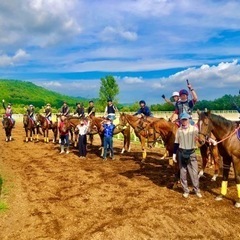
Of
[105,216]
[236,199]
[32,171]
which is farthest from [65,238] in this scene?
[32,171]

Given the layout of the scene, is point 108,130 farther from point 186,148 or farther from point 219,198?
point 219,198

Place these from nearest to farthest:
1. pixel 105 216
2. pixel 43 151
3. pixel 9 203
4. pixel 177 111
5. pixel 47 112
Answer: pixel 105 216, pixel 9 203, pixel 177 111, pixel 43 151, pixel 47 112

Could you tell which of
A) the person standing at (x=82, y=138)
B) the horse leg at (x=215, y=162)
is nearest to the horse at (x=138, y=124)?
the person standing at (x=82, y=138)

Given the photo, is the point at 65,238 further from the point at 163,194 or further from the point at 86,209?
the point at 163,194

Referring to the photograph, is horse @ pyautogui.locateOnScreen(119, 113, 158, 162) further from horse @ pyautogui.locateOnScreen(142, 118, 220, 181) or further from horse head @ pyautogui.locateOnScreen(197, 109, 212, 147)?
horse head @ pyautogui.locateOnScreen(197, 109, 212, 147)

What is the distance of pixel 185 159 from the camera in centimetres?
1021

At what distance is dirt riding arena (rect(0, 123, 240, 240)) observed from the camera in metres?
8.04

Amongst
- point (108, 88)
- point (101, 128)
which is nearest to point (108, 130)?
point (101, 128)

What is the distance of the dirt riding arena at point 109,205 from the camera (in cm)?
804

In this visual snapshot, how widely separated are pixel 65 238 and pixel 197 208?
3566 mm

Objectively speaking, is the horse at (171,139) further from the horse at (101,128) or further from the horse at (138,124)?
the horse at (101,128)

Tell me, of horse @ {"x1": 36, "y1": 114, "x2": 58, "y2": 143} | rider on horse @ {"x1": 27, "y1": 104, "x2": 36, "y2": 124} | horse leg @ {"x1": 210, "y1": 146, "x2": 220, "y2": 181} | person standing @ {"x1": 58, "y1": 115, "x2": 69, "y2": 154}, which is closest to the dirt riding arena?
horse leg @ {"x1": 210, "y1": 146, "x2": 220, "y2": 181}

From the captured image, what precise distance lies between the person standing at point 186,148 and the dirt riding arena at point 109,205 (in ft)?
1.88

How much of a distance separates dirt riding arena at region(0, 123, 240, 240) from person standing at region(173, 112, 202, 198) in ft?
1.88
